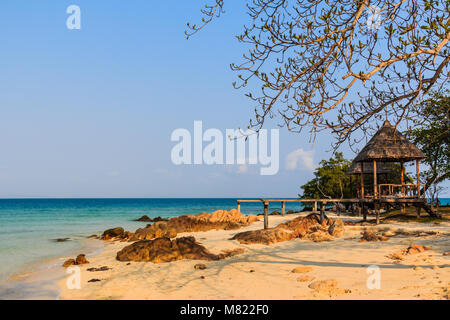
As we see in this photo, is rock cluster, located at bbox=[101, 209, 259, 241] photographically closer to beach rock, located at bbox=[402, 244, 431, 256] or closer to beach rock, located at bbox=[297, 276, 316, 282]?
beach rock, located at bbox=[402, 244, 431, 256]

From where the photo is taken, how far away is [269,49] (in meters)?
6.32

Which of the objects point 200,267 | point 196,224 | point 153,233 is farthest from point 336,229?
point 196,224

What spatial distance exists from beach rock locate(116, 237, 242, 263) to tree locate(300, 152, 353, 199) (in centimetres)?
2737

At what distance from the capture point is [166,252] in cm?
1230

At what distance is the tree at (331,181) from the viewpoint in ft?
127

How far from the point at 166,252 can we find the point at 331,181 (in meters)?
29.6

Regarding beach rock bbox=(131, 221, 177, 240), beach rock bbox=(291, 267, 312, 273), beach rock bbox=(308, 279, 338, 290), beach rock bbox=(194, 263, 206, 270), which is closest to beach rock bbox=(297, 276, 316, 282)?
beach rock bbox=(308, 279, 338, 290)

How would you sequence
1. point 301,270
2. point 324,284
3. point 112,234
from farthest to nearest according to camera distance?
1. point 112,234
2. point 301,270
3. point 324,284

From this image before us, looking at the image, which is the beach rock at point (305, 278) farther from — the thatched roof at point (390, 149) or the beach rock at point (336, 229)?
the thatched roof at point (390, 149)

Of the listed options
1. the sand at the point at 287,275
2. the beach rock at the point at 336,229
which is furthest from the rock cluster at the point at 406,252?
the beach rock at the point at 336,229

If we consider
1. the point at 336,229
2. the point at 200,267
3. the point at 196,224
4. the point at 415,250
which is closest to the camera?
the point at 415,250

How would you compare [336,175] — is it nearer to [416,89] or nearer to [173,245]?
[173,245]

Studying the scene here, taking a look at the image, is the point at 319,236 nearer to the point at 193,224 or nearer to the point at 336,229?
the point at 336,229
